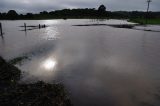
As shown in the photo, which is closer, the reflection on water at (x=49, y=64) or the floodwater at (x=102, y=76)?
the floodwater at (x=102, y=76)

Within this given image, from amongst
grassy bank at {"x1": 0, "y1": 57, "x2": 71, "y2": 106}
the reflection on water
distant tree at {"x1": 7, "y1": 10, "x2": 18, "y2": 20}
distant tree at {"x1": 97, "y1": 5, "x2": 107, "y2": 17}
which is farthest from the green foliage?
distant tree at {"x1": 97, "y1": 5, "x2": 107, "y2": 17}

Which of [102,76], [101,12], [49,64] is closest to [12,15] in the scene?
[101,12]

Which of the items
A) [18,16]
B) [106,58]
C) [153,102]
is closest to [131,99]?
[153,102]

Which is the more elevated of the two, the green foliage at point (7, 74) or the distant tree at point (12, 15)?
the distant tree at point (12, 15)

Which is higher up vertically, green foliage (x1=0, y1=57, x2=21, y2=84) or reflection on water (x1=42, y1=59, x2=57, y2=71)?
green foliage (x1=0, y1=57, x2=21, y2=84)

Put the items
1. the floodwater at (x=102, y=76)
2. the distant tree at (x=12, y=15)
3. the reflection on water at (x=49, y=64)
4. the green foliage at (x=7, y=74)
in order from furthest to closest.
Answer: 1. the distant tree at (x=12, y=15)
2. the reflection on water at (x=49, y=64)
3. the green foliage at (x=7, y=74)
4. the floodwater at (x=102, y=76)

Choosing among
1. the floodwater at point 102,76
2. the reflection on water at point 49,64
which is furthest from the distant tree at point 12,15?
the reflection on water at point 49,64

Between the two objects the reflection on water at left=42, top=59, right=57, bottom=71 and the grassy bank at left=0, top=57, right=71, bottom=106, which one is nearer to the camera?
the grassy bank at left=0, top=57, right=71, bottom=106

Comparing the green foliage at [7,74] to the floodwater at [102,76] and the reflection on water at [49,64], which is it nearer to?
the floodwater at [102,76]

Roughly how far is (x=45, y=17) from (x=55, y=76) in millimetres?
185814

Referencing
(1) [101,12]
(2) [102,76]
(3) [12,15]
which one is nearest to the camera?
(2) [102,76]

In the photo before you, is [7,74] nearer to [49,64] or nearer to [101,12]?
[49,64]

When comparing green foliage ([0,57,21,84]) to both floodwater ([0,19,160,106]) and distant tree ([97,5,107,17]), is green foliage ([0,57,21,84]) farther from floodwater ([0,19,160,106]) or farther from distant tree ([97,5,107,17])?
distant tree ([97,5,107,17])

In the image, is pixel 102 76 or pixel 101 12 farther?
pixel 101 12
